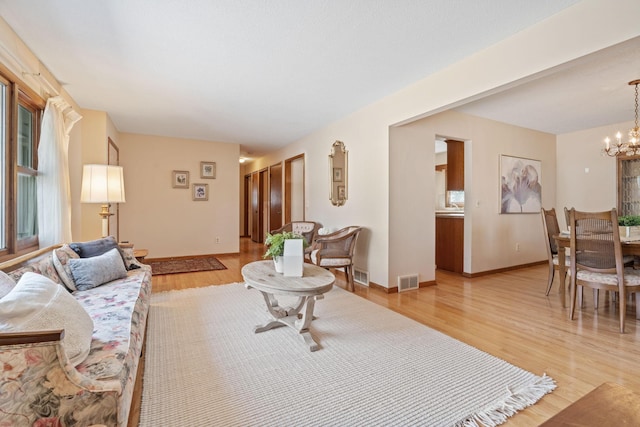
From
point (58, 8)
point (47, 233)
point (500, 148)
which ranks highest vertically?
point (58, 8)

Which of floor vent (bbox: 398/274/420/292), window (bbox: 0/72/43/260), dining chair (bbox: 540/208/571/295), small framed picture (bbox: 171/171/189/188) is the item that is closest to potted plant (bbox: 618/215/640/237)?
dining chair (bbox: 540/208/571/295)

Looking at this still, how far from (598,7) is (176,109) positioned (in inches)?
171

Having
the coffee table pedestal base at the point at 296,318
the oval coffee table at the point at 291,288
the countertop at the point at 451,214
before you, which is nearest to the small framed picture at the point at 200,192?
the oval coffee table at the point at 291,288

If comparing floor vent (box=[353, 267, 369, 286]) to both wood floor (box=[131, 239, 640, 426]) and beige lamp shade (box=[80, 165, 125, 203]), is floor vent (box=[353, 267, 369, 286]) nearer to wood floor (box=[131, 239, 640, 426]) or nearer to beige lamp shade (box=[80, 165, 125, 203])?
wood floor (box=[131, 239, 640, 426])

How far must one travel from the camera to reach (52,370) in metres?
1.02

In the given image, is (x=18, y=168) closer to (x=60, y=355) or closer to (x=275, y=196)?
(x=60, y=355)

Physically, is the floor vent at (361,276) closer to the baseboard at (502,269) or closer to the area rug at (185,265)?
the baseboard at (502,269)

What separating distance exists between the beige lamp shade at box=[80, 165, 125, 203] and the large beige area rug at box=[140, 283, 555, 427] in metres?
1.45

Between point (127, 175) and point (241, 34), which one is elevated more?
point (241, 34)

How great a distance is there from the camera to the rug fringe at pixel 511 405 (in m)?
1.50

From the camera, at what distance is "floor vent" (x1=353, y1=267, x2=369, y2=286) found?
4.13 metres

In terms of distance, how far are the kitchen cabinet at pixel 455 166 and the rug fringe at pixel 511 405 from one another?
334 centimetres

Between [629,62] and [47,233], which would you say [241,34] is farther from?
Answer: [629,62]

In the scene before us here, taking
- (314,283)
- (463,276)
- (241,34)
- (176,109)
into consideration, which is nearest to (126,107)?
(176,109)
